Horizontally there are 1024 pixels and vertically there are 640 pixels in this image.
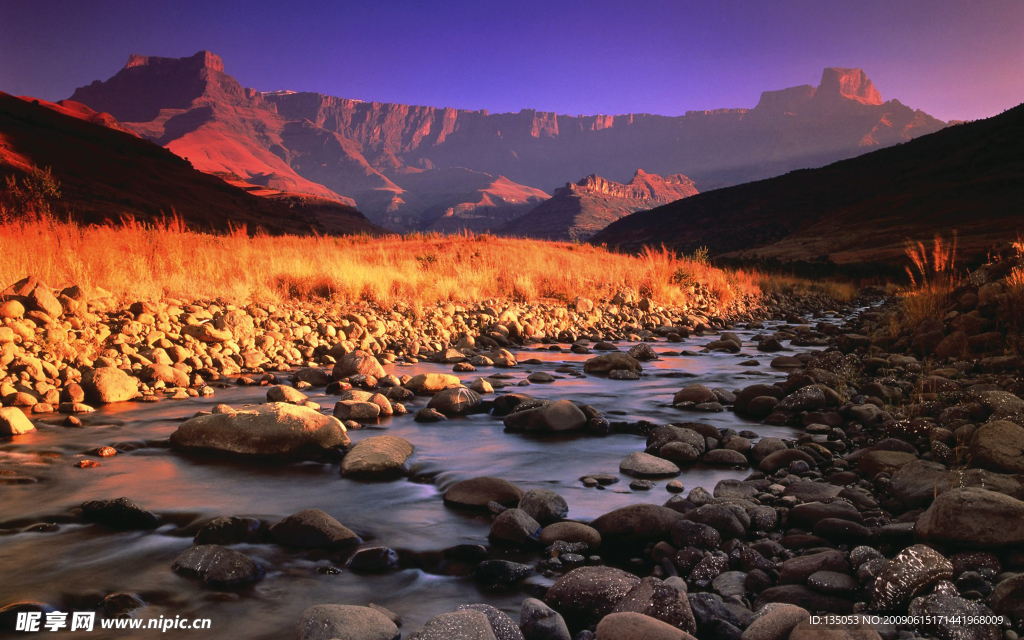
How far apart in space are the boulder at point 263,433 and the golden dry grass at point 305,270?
13.6ft

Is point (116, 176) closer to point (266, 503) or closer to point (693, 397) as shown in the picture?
point (693, 397)

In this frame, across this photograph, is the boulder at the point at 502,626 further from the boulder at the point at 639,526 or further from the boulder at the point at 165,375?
the boulder at the point at 165,375

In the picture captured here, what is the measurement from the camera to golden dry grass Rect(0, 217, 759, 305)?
8102 mm

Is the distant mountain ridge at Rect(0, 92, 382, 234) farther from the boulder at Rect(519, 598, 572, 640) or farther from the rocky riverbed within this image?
the boulder at Rect(519, 598, 572, 640)

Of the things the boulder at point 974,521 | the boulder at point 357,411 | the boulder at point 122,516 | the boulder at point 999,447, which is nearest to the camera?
the boulder at point 974,521

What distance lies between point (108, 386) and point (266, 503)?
3312 mm

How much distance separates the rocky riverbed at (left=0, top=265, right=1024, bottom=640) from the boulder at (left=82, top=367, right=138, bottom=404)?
29 mm

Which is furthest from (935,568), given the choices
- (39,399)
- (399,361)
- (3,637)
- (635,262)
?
(635,262)

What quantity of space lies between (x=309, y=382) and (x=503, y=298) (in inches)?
257

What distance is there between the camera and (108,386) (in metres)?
5.91

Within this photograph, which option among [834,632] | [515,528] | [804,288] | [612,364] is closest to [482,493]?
[515,528]

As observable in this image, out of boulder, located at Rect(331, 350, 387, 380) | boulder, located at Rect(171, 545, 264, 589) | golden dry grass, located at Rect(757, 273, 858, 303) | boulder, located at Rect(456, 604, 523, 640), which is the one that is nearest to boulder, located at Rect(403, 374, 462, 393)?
boulder, located at Rect(331, 350, 387, 380)

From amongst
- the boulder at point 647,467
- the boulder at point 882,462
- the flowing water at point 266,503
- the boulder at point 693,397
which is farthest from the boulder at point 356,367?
the boulder at point 882,462

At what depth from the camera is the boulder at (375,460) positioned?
4.21 meters
